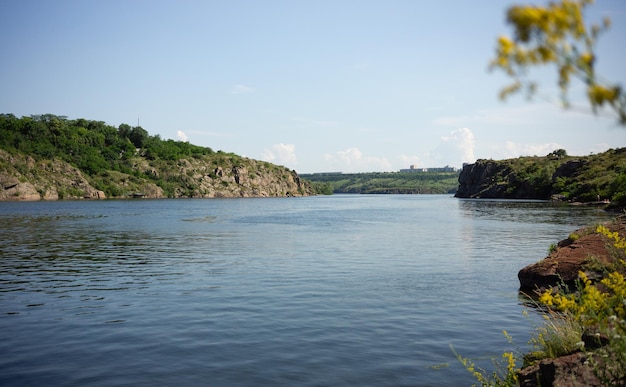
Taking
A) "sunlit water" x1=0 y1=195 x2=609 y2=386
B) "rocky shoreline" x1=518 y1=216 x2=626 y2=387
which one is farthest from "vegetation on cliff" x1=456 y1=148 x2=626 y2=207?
"sunlit water" x1=0 y1=195 x2=609 y2=386

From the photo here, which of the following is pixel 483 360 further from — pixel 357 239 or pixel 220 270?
pixel 357 239

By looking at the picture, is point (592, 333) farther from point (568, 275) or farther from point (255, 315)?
point (568, 275)

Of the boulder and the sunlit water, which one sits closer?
the boulder

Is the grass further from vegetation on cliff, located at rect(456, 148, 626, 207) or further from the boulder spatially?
vegetation on cliff, located at rect(456, 148, 626, 207)

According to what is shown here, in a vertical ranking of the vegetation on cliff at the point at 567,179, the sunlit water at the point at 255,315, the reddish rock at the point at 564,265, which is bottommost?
the sunlit water at the point at 255,315

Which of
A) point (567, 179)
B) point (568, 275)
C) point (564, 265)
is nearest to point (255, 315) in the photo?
point (568, 275)

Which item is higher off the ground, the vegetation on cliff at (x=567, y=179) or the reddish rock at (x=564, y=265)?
the vegetation on cliff at (x=567, y=179)

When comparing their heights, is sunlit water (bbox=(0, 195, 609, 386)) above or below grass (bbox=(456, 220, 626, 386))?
below

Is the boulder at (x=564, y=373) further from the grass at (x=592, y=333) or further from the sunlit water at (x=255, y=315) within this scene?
the sunlit water at (x=255, y=315)

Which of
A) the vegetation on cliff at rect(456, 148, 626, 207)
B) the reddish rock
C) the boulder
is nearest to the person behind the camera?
the boulder

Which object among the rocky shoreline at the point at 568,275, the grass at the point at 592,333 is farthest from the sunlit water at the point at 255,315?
the grass at the point at 592,333

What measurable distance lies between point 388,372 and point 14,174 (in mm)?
187644

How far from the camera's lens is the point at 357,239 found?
4525cm

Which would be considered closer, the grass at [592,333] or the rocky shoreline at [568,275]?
the grass at [592,333]
